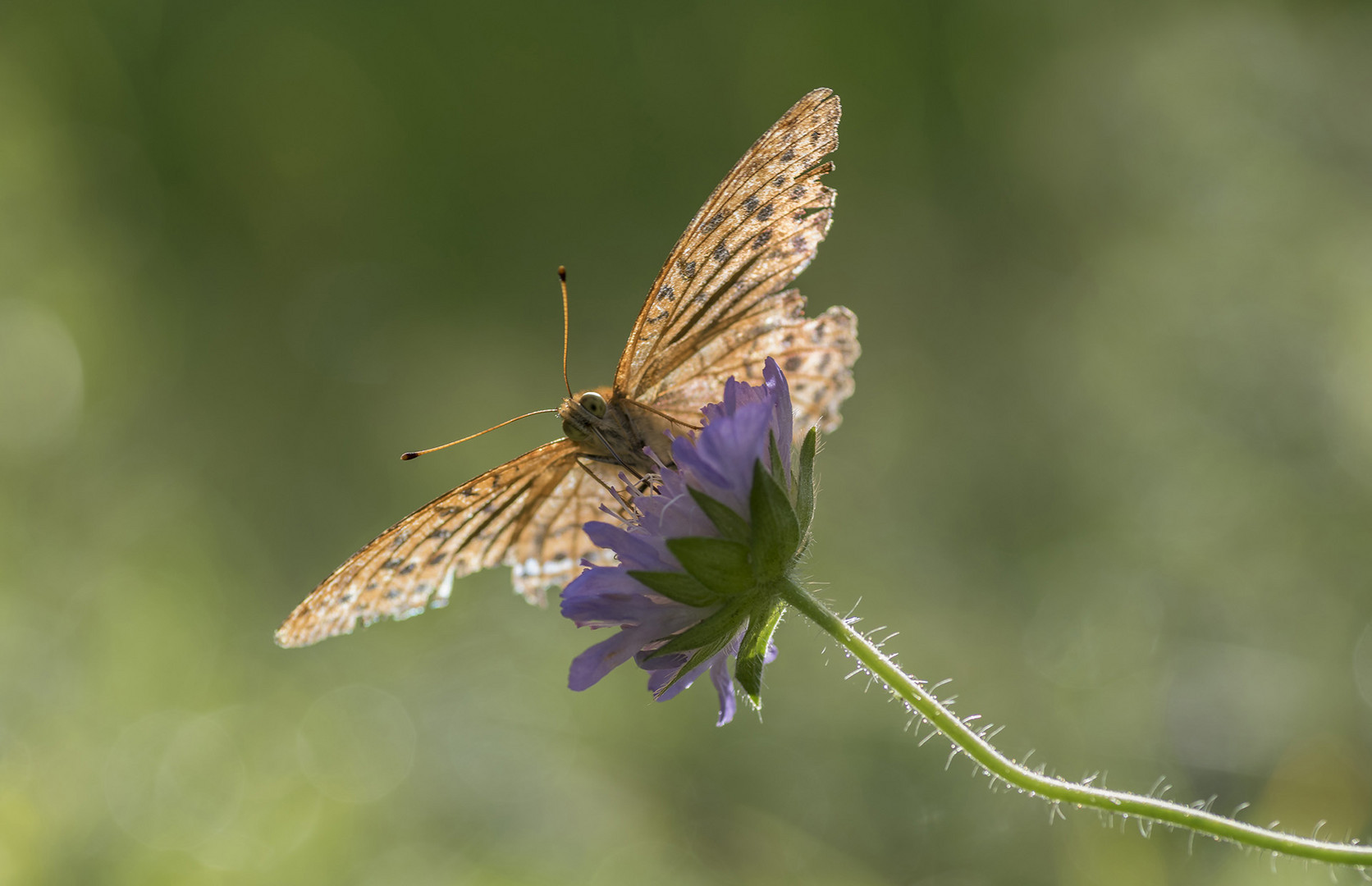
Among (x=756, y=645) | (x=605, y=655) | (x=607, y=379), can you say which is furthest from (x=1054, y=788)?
(x=607, y=379)

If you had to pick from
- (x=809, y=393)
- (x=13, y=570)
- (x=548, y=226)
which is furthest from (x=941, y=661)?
(x=13, y=570)

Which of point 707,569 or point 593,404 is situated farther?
point 593,404

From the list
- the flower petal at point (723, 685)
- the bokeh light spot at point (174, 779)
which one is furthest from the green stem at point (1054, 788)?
the bokeh light spot at point (174, 779)

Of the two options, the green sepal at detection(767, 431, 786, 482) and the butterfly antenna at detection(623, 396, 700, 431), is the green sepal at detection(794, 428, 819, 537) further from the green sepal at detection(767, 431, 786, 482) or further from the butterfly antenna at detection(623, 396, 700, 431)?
the butterfly antenna at detection(623, 396, 700, 431)

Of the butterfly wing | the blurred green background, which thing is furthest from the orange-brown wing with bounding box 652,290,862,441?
the blurred green background

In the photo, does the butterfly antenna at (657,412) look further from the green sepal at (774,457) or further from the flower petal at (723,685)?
the flower petal at (723,685)

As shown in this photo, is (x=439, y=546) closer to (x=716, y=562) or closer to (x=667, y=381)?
(x=667, y=381)

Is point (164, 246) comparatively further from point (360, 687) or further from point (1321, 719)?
point (1321, 719)
